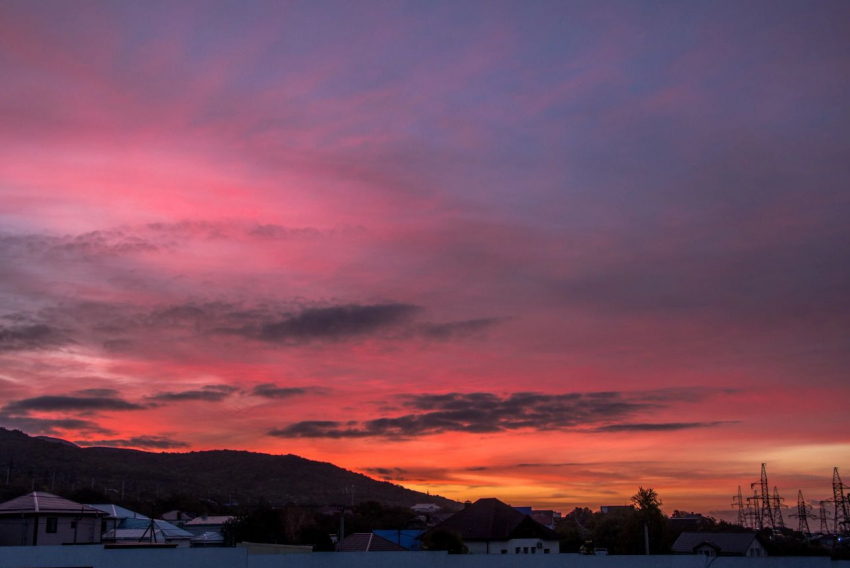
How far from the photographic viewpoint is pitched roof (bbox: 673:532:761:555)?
6600cm

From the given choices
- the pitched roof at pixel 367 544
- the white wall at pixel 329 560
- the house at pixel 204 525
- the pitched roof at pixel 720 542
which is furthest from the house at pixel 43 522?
the house at pixel 204 525

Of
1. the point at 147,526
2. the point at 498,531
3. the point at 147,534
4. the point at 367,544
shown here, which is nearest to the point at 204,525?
the point at 147,526

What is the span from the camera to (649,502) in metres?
63.6

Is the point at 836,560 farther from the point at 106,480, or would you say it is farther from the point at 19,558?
the point at 106,480

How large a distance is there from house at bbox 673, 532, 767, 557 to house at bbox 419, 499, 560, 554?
34.0 ft

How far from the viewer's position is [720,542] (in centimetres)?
6806

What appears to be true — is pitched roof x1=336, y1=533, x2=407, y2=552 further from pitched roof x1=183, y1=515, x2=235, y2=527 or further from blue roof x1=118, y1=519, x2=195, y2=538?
pitched roof x1=183, y1=515, x2=235, y2=527

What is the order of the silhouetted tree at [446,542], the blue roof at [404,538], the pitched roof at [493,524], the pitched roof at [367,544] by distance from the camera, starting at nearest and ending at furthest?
the silhouetted tree at [446,542], the pitched roof at [367,544], the pitched roof at [493,524], the blue roof at [404,538]

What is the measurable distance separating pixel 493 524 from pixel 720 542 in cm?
1888

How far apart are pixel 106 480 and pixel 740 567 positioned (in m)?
163

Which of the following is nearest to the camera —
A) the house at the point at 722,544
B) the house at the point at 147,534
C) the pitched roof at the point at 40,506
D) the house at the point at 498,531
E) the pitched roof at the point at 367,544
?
the pitched roof at the point at 40,506

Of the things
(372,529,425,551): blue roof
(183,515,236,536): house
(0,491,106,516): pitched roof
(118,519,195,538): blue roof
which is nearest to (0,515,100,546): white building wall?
(0,491,106,516): pitched roof

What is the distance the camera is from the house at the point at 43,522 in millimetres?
43000

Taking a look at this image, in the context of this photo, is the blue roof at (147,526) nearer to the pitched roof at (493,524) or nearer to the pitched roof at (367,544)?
the pitched roof at (367,544)
